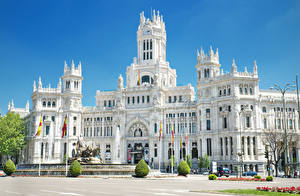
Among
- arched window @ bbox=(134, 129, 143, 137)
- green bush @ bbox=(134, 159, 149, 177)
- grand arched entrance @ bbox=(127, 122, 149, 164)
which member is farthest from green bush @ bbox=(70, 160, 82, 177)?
arched window @ bbox=(134, 129, 143, 137)

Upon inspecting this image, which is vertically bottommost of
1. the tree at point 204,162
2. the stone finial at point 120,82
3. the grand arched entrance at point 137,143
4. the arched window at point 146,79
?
the tree at point 204,162

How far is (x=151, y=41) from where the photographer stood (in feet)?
393

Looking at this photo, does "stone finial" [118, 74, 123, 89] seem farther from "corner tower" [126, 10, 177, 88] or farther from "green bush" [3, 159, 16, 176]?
"green bush" [3, 159, 16, 176]

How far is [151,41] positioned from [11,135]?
175ft

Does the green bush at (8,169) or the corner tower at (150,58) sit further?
the corner tower at (150,58)

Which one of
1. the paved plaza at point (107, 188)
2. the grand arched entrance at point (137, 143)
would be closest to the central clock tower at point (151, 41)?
the grand arched entrance at point (137, 143)

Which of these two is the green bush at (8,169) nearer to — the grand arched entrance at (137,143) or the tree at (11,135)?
the tree at (11,135)

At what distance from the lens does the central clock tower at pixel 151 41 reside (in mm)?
118688

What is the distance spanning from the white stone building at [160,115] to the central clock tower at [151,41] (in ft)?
1.14

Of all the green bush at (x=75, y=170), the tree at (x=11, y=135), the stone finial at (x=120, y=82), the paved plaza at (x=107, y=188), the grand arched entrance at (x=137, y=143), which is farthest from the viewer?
the stone finial at (x=120, y=82)

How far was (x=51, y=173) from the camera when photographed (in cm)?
5547

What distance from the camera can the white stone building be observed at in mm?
90188

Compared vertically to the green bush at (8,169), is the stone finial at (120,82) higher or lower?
higher

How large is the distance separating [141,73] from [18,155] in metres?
48.4
